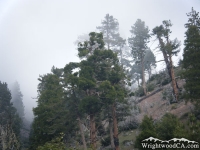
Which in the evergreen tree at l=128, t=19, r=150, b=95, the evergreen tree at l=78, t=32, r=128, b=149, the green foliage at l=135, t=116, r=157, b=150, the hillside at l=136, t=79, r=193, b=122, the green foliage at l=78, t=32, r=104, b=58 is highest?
the evergreen tree at l=128, t=19, r=150, b=95

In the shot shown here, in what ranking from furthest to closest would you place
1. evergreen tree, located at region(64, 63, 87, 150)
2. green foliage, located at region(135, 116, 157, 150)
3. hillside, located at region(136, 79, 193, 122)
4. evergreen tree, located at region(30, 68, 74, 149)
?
hillside, located at region(136, 79, 193, 122) < evergreen tree, located at region(30, 68, 74, 149) < evergreen tree, located at region(64, 63, 87, 150) < green foliage, located at region(135, 116, 157, 150)

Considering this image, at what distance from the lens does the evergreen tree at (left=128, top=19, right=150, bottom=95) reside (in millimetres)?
37356

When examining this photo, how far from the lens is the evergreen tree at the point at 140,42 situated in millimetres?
37356

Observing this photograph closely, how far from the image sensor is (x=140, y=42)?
38.9 meters

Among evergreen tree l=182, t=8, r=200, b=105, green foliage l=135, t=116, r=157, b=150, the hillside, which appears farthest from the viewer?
the hillside

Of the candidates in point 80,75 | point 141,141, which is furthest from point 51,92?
point 141,141

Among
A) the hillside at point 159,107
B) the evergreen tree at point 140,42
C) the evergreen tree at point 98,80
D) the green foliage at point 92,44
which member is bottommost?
the hillside at point 159,107

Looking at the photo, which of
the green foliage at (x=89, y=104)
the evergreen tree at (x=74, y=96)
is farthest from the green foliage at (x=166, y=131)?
the evergreen tree at (x=74, y=96)

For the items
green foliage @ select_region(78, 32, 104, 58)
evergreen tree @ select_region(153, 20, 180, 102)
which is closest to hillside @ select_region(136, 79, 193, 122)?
evergreen tree @ select_region(153, 20, 180, 102)

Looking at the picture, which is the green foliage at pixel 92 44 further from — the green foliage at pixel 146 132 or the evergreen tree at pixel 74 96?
the green foliage at pixel 146 132

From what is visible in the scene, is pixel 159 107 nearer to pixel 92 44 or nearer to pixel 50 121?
pixel 92 44

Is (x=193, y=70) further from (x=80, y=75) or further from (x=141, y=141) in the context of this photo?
(x=80, y=75)

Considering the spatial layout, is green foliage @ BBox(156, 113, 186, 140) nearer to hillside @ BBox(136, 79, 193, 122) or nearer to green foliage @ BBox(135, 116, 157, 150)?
green foliage @ BBox(135, 116, 157, 150)

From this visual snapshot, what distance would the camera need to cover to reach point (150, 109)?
29.5m
